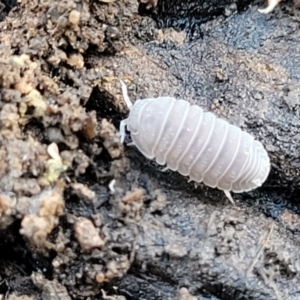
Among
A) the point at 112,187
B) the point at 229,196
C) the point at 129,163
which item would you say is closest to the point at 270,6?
the point at 229,196

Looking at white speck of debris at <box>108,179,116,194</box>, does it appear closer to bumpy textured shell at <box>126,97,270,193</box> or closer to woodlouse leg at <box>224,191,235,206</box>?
bumpy textured shell at <box>126,97,270,193</box>

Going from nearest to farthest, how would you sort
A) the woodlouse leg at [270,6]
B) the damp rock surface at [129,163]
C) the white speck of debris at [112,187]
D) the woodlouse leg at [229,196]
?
the damp rock surface at [129,163] < the white speck of debris at [112,187] < the woodlouse leg at [229,196] < the woodlouse leg at [270,6]

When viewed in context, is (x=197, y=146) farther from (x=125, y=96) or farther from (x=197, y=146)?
(x=125, y=96)

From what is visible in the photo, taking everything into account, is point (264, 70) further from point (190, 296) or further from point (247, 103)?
point (190, 296)

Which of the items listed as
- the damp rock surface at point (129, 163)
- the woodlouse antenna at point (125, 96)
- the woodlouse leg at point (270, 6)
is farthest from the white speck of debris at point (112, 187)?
the woodlouse leg at point (270, 6)

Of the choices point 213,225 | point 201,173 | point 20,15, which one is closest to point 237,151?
point 201,173

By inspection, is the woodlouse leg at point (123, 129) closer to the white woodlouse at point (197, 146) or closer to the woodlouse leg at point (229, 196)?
the white woodlouse at point (197, 146)

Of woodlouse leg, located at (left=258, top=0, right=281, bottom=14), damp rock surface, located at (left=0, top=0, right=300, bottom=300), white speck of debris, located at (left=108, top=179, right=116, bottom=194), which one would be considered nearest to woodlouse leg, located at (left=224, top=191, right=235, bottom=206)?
damp rock surface, located at (left=0, top=0, right=300, bottom=300)

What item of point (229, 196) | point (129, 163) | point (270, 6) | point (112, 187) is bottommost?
point (112, 187)
